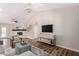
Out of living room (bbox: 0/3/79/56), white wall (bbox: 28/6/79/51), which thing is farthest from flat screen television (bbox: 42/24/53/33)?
living room (bbox: 0/3/79/56)

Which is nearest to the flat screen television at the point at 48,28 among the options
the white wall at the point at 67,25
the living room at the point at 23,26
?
the white wall at the point at 67,25

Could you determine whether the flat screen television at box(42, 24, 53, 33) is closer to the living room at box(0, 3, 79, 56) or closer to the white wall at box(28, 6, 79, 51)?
the white wall at box(28, 6, 79, 51)

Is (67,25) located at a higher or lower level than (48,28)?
higher

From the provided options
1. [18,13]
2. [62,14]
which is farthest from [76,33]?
[18,13]

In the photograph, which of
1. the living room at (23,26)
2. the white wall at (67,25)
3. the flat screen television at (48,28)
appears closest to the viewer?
the living room at (23,26)

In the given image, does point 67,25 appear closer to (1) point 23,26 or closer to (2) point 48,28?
(2) point 48,28

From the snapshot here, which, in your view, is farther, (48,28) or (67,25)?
(48,28)

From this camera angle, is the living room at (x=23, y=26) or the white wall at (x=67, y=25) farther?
the white wall at (x=67, y=25)

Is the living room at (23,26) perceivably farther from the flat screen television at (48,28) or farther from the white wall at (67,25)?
the flat screen television at (48,28)

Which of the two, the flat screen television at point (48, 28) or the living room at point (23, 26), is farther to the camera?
the flat screen television at point (48, 28)

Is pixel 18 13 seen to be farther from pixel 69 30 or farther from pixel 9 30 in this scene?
pixel 69 30

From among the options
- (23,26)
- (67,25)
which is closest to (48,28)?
(67,25)

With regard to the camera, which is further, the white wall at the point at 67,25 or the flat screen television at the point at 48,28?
the flat screen television at the point at 48,28

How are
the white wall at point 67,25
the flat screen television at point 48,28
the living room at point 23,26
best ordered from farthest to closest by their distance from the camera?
the flat screen television at point 48,28, the white wall at point 67,25, the living room at point 23,26
